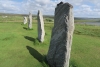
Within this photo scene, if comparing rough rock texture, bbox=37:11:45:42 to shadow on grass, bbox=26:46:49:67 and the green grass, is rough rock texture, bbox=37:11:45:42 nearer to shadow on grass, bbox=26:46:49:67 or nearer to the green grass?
the green grass

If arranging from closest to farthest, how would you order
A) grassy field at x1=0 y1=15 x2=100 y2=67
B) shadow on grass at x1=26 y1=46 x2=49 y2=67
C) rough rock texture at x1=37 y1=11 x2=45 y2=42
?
shadow on grass at x1=26 y1=46 x2=49 y2=67 → grassy field at x1=0 y1=15 x2=100 y2=67 → rough rock texture at x1=37 y1=11 x2=45 y2=42

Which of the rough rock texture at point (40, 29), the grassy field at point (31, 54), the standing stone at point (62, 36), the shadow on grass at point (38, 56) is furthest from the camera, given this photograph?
the rough rock texture at point (40, 29)

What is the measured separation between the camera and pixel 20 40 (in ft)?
72.7

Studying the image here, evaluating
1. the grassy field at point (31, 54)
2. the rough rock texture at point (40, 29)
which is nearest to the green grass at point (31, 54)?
the grassy field at point (31, 54)

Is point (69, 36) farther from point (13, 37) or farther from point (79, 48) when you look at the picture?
point (13, 37)

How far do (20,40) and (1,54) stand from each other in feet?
18.5

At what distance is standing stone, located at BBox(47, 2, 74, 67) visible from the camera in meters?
12.6

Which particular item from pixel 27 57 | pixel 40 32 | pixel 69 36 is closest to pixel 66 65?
pixel 69 36

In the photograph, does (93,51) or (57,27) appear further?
(93,51)

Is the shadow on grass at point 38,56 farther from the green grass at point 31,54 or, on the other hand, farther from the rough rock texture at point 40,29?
the rough rock texture at point 40,29

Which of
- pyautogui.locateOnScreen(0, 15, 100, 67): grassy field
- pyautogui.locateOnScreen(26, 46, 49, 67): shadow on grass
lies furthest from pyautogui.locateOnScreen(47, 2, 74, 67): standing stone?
pyautogui.locateOnScreen(0, 15, 100, 67): grassy field

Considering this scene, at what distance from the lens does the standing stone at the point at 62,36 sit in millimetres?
12586

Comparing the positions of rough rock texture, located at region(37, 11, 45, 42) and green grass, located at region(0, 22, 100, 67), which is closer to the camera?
green grass, located at region(0, 22, 100, 67)

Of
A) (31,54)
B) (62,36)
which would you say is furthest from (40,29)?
(62,36)
